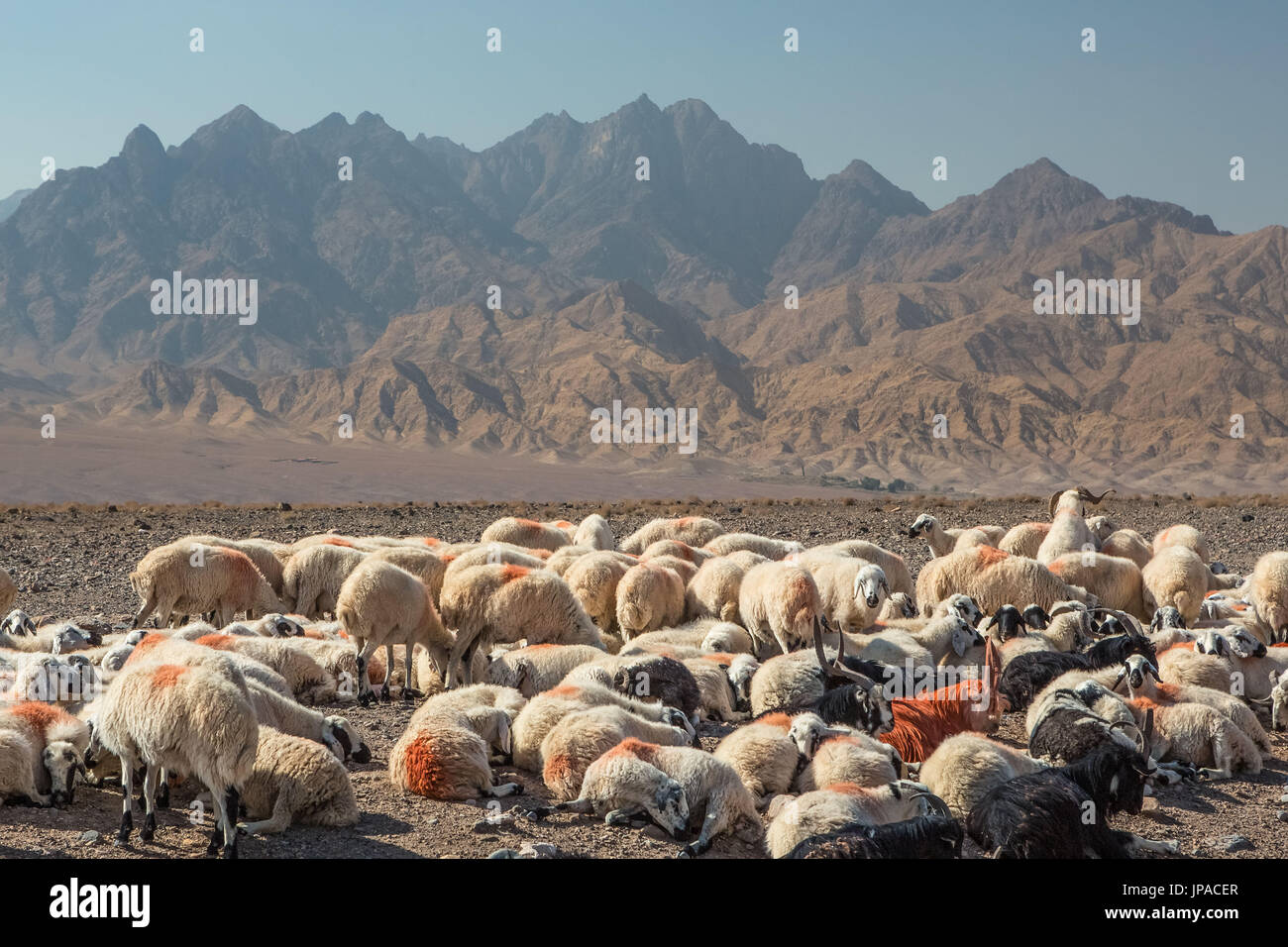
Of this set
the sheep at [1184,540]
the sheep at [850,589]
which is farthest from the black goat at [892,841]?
the sheep at [1184,540]

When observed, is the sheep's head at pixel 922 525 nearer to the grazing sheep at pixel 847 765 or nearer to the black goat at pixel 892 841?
the grazing sheep at pixel 847 765

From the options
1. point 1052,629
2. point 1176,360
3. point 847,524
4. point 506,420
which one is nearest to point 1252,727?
point 1052,629

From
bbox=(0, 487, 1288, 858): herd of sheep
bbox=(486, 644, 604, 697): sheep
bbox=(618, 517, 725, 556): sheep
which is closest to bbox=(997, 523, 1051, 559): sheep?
bbox=(0, 487, 1288, 858): herd of sheep

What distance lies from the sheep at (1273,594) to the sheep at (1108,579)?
5.83ft

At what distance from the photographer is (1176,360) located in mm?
116312

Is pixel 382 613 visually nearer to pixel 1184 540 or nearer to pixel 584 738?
pixel 584 738

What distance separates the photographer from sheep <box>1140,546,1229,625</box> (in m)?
14.3

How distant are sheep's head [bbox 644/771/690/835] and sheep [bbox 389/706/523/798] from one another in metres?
1.15

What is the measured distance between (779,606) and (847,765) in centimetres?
469

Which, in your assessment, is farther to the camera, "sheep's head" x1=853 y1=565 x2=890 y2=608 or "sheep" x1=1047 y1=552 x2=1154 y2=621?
"sheep" x1=1047 y1=552 x2=1154 y2=621

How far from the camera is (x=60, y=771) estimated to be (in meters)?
7.21

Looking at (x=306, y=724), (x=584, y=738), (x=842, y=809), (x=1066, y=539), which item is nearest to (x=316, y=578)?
(x=306, y=724)

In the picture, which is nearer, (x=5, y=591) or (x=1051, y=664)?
(x=1051, y=664)

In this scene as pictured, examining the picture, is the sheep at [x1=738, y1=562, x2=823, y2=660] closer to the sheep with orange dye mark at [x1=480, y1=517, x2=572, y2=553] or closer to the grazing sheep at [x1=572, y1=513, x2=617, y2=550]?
the grazing sheep at [x1=572, y1=513, x2=617, y2=550]
